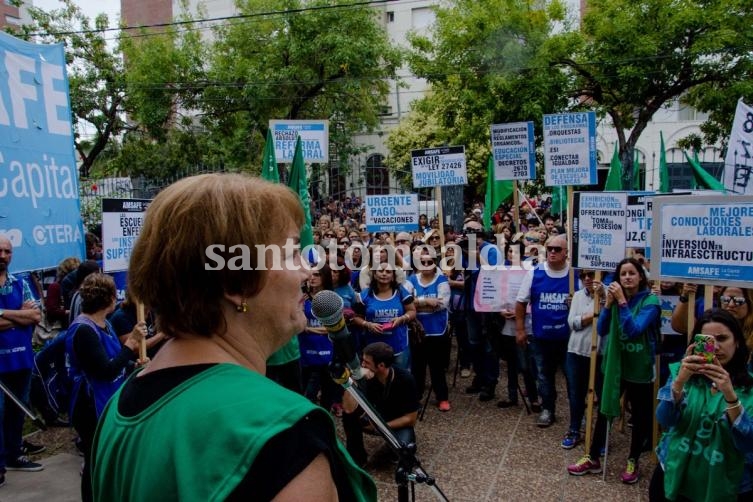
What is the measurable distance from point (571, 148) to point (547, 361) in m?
3.17

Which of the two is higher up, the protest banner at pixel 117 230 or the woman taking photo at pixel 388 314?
the protest banner at pixel 117 230

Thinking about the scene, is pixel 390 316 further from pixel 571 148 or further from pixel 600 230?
pixel 571 148

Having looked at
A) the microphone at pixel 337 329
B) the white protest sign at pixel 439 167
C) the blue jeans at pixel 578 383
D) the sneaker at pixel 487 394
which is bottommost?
the sneaker at pixel 487 394

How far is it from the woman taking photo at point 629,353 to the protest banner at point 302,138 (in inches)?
291

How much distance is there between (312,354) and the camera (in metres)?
6.96

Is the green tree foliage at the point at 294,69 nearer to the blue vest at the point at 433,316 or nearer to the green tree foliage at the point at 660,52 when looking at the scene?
the green tree foliage at the point at 660,52

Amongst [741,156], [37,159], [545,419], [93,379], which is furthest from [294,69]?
[93,379]

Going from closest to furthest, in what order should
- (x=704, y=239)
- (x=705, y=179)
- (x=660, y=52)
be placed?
(x=704, y=239), (x=705, y=179), (x=660, y=52)

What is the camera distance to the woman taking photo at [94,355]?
4531 millimetres

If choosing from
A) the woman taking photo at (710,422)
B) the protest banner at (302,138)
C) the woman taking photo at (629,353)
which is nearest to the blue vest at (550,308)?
the woman taking photo at (629,353)

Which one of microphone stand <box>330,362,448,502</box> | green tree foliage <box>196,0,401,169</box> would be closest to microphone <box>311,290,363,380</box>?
microphone stand <box>330,362,448,502</box>

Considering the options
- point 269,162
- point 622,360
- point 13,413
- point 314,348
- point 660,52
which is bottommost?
point 13,413

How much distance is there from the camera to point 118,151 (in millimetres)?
23656

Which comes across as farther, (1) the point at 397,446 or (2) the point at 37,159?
(2) the point at 37,159
